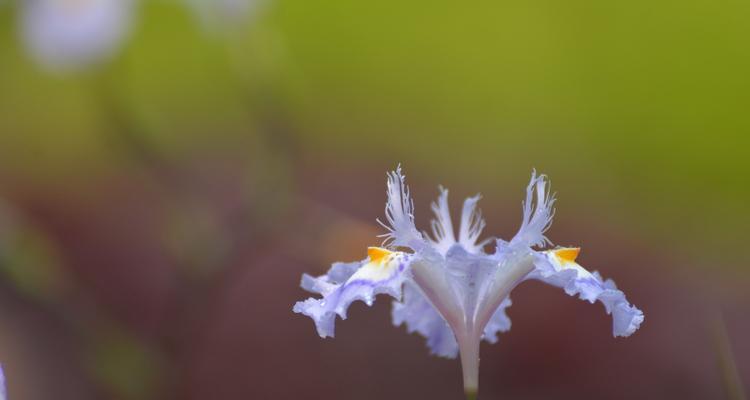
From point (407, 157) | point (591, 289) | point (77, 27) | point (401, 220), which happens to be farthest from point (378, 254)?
point (407, 157)

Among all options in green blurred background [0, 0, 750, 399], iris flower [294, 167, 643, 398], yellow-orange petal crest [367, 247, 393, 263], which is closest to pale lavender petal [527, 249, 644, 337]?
iris flower [294, 167, 643, 398]

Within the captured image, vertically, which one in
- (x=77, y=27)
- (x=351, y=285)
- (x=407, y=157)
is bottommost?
(x=351, y=285)

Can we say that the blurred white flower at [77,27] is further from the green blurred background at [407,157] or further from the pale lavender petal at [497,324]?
the pale lavender petal at [497,324]

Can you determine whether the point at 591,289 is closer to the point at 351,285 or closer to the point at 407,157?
the point at 351,285

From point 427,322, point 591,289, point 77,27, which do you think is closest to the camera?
point 591,289

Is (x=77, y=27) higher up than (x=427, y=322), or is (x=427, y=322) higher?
(x=77, y=27)
